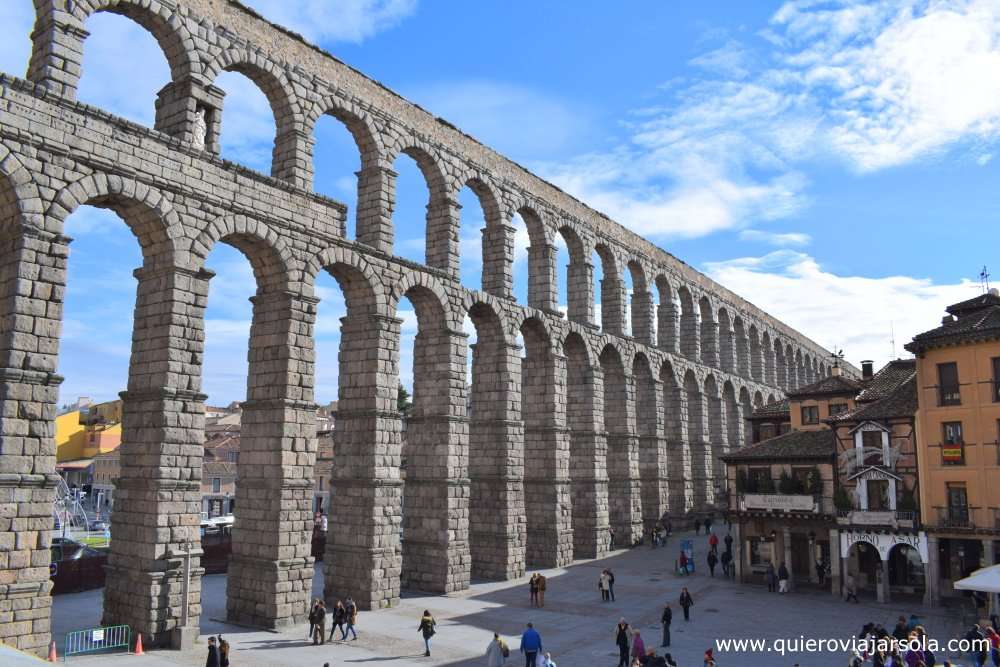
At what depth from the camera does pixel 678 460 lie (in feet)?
181

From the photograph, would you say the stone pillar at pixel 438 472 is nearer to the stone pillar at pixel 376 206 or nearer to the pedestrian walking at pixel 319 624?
the stone pillar at pixel 376 206

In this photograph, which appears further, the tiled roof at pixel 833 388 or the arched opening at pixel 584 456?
the arched opening at pixel 584 456

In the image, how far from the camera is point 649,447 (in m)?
51.7

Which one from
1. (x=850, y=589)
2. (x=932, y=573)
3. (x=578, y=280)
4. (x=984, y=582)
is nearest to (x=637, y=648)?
(x=984, y=582)

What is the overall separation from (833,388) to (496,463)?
724 inches

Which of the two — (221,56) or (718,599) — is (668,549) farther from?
(221,56)

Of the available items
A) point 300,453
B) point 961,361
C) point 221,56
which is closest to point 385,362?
point 300,453

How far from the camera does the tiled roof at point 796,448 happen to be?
35094 mm

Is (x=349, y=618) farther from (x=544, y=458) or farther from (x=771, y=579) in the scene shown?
(x=771, y=579)

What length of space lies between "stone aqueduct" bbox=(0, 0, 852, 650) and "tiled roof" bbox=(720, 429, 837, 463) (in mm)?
8779

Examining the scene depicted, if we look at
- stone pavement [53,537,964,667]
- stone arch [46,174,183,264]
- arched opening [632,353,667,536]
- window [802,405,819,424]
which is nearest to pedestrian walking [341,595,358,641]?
stone pavement [53,537,964,667]

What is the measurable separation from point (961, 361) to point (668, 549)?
21.7 meters

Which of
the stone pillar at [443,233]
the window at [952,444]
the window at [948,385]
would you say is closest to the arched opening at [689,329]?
the window at [948,385]

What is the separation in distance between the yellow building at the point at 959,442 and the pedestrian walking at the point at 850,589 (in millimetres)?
2831
